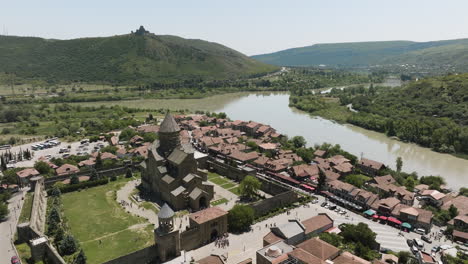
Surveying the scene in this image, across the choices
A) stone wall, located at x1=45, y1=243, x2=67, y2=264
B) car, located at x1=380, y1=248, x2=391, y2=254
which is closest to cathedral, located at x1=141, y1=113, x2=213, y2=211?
stone wall, located at x1=45, y1=243, x2=67, y2=264

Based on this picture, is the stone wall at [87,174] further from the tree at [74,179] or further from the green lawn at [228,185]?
the green lawn at [228,185]

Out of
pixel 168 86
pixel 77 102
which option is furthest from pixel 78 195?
pixel 168 86

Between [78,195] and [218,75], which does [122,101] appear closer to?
[218,75]

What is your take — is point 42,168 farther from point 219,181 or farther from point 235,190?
point 235,190

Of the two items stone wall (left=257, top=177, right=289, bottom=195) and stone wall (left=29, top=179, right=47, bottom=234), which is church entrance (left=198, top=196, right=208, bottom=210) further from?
stone wall (left=29, top=179, right=47, bottom=234)

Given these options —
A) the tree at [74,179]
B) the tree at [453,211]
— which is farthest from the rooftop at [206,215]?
the tree at [453,211]

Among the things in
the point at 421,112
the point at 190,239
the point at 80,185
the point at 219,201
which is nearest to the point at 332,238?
the point at 190,239

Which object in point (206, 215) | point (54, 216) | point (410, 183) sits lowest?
point (410, 183)
